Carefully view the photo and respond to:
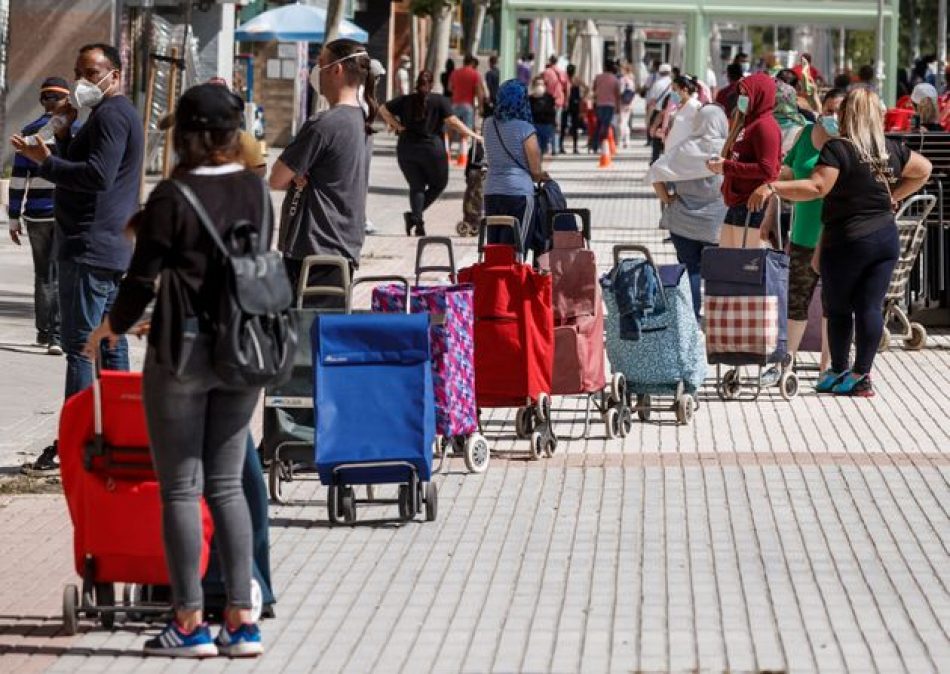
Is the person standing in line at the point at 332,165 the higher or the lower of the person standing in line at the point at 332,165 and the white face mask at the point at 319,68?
the lower

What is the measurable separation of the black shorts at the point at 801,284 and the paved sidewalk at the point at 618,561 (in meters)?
1.34

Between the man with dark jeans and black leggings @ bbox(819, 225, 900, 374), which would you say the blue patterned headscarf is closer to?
black leggings @ bbox(819, 225, 900, 374)

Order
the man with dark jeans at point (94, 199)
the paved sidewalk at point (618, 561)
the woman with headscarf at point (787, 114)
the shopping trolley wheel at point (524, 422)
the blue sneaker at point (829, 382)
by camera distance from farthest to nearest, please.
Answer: the woman with headscarf at point (787, 114) < the blue sneaker at point (829, 382) < the shopping trolley wheel at point (524, 422) < the man with dark jeans at point (94, 199) < the paved sidewalk at point (618, 561)

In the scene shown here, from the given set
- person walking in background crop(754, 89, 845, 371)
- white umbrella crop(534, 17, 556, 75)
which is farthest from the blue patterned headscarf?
white umbrella crop(534, 17, 556, 75)

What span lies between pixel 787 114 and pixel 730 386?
151 inches

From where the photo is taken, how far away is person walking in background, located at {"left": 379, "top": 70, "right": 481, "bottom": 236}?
23.1 m

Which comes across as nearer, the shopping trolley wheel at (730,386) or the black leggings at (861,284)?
the black leggings at (861,284)

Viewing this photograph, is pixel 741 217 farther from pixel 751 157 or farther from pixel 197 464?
pixel 197 464

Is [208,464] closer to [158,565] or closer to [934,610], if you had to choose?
[158,565]

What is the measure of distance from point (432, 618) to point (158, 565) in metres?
0.95

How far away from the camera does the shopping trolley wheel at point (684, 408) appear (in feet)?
38.1

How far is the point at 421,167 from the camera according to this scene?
23.1 m

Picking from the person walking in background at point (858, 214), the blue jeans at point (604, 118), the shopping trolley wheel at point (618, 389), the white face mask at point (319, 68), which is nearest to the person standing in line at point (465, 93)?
the blue jeans at point (604, 118)

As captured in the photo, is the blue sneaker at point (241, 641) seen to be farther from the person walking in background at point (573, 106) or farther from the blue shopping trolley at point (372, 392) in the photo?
the person walking in background at point (573, 106)
